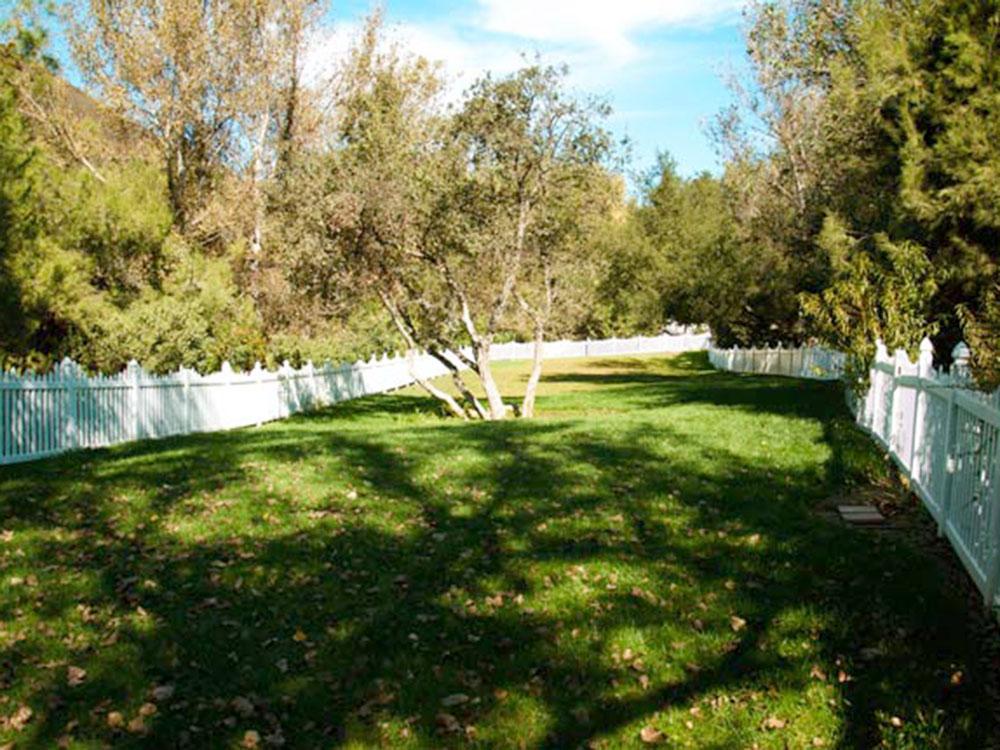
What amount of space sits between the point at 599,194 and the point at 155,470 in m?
12.6

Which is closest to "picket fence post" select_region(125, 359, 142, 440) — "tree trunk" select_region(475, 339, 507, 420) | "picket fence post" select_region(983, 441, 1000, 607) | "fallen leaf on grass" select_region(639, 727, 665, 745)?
"tree trunk" select_region(475, 339, 507, 420)

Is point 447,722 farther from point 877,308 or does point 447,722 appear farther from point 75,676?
point 877,308

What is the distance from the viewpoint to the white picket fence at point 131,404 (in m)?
12.4

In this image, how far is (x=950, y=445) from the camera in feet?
22.0

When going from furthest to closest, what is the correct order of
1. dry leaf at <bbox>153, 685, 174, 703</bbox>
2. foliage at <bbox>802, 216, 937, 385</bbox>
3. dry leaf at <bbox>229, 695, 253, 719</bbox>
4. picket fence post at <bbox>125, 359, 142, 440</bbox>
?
picket fence post at <bbox>125, 359, 142, 440</bbox>, foliage at <bbox>802, 216, 937, 385</bbox>, dry leaf at <bbox>153, 685, 174, 703</bbox>, dry leaf at <bbox>229, 695, 253, 719</bbox>

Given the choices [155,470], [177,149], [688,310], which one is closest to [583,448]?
[155,470]

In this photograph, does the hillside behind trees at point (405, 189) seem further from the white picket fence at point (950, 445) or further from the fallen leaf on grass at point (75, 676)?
the fallen leaf on grass at point (75, 676)

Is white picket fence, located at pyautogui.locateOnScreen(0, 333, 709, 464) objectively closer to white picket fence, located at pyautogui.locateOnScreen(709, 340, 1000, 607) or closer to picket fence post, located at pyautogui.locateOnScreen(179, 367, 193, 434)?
picket fence post, located at pyautogui.locateOnScreen(179, 367, 193, 434)

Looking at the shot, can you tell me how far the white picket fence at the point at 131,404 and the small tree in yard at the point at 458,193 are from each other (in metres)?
3.65

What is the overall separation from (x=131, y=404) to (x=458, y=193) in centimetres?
808

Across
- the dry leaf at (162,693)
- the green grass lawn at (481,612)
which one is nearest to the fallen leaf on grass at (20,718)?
the green grass lawn at (481,612)

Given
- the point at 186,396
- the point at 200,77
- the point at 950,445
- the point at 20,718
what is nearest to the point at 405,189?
the point at 186,396

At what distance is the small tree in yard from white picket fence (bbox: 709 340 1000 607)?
9447 millimetres

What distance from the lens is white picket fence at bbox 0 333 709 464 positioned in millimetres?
12406
